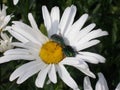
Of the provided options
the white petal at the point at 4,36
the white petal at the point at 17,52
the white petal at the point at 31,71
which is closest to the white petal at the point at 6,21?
the white petal at the point at 4,36

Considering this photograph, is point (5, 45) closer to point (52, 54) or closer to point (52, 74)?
point (52, 54)

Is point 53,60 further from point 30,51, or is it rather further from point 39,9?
point 39,9

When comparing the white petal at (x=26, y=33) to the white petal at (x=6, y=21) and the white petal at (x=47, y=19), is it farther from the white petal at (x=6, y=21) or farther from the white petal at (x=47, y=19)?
the white petal at (x=6, y=21)

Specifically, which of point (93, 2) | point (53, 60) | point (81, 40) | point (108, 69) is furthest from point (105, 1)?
point (53, 60)

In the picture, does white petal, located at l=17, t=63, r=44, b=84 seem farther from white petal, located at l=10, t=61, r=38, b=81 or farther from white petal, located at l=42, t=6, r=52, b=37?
white petal, located at l=42, t=6, r=52, b=37

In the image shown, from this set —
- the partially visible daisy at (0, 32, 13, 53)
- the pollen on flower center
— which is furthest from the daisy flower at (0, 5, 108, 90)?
the partially visible daisy at (0, 32, 13, 53)

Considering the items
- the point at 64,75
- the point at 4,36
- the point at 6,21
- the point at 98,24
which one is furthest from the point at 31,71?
the point at 98,24

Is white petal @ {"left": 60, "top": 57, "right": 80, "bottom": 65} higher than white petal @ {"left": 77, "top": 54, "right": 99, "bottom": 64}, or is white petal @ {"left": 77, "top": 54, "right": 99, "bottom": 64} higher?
white petal @ {"left": 60, "top": 57, "right": 80, "bottom": 65}
